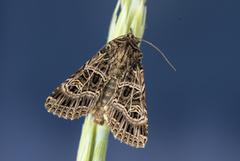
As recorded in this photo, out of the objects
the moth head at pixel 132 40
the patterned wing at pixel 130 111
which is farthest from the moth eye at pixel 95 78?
the moth head at pixel 132 40

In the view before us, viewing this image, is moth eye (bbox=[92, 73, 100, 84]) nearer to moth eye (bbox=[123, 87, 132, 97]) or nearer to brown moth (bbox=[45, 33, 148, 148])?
brown moth (bbox=[45, 33, 148, 148])

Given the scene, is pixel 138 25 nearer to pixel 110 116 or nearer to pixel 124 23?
pixel 124 23

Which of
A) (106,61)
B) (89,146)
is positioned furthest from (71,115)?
(106,61)

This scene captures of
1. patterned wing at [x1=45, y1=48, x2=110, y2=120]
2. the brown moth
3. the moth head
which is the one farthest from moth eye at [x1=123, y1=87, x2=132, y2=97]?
the moth head

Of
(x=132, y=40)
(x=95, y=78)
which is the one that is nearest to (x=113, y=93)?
(x=95, y=78)

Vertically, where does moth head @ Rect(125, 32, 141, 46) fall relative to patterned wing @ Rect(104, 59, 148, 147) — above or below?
above

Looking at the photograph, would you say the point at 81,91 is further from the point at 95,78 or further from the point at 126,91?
the point at 126,91

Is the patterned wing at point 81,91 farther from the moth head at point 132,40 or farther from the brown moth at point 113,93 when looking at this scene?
the moth head at point 132,40

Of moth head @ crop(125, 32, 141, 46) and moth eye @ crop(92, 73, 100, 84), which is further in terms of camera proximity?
moth eye @ crop(92, 73, 100, 84)
